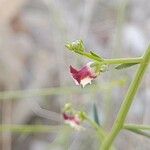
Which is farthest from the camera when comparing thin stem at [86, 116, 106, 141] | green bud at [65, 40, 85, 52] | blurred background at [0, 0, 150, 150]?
blurred background at [0, 0, 150, 150]

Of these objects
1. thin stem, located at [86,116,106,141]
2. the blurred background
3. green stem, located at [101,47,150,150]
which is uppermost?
green stem, located at [101,47,150,150]

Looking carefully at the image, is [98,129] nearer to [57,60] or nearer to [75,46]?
[75,46]

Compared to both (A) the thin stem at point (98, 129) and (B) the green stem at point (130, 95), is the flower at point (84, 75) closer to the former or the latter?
(B) the green stem at point (130, 95)

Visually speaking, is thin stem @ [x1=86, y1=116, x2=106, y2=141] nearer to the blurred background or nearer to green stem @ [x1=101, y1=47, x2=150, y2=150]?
green stem @ [x1=101, y1=47, x2=150, y2=150]

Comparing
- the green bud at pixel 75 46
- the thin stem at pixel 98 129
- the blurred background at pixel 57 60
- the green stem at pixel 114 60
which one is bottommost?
the blurred background at pixel 57 60

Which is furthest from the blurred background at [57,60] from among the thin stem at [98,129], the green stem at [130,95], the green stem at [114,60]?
the green stem at [114,60]

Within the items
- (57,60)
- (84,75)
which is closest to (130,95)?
(84,75)

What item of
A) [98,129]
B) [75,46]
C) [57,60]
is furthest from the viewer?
[57,60]

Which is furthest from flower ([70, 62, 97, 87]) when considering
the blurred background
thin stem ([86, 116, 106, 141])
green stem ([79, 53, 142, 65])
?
the blurred background

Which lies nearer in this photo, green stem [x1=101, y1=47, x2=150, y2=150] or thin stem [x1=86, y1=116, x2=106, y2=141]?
green stem [x1=101, y1=47, x2=150, y2=150]
